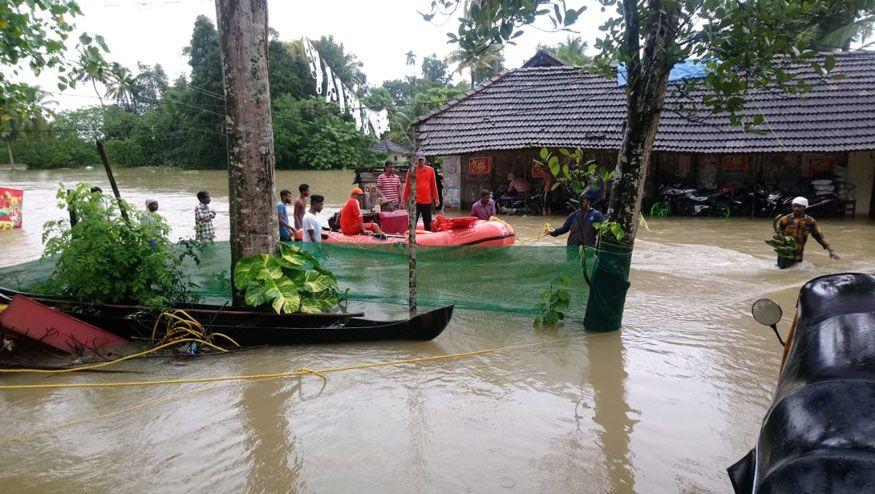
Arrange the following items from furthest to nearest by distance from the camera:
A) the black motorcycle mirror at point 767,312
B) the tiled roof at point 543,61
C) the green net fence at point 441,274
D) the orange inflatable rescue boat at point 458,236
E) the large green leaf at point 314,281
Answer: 1. the tiled roof at point 543,61
2. the orange inflatable rescue boat at point 458,236
3. the green net fence at point 441,274
4. the large green leaf at point 314,281
5. the black motorcycle mirror at point 767,312

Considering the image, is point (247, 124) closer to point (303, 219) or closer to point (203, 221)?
point (303, 219)

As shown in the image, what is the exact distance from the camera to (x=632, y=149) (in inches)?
224

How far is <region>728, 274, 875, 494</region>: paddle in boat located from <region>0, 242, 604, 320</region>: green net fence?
422 cm

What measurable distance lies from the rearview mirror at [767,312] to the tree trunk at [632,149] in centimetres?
283

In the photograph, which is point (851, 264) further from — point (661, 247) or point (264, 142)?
point (264, 142)

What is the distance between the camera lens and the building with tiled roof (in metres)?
14.8

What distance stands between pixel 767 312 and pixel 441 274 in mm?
4585

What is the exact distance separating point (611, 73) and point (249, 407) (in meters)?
4.51

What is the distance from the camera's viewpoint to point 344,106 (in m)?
11.9

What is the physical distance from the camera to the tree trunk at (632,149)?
5.20 metres

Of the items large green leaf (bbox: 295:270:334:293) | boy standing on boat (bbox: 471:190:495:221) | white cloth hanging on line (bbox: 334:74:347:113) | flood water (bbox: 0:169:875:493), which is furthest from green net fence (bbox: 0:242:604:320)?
white cloth hanging on line (bbox: 334:74:347:113)

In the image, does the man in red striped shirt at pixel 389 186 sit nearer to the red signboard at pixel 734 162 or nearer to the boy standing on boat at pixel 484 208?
the boy standing on boat at pixel 484 208

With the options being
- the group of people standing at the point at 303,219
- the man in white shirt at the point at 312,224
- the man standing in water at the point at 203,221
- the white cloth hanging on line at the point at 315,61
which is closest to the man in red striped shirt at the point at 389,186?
the white cloth hanging on line at the point at 315,61

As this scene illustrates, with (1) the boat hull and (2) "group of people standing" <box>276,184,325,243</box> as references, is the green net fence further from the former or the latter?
(1) the boat hull
